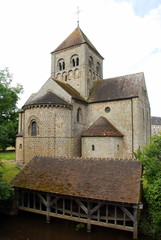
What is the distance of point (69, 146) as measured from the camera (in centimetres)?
2077

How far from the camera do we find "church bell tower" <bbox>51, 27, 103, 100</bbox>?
25.4m

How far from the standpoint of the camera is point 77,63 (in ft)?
87.1

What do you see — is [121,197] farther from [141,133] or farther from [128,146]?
[141,133]

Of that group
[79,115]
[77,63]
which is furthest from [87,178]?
[77,63]

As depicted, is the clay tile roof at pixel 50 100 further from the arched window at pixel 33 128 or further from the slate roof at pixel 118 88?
the slate roof at pixel 118 88

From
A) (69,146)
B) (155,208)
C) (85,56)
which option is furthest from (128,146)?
(85,56)

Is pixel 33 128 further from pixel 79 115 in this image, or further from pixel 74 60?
pixel 74 60

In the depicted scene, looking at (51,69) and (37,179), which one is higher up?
(51,69)

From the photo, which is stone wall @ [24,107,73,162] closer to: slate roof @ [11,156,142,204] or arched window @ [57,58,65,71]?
slate roof @ [11,156,142,204]

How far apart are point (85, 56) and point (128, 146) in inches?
568

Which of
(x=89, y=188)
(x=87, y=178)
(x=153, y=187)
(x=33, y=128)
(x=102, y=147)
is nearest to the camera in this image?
(x=153, y=187)

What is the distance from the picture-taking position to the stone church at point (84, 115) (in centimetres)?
2000

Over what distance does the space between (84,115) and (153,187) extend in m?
15.9

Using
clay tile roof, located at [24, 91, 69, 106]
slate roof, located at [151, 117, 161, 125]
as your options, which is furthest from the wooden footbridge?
slate roof, located at [151, 117, 161, 125]
